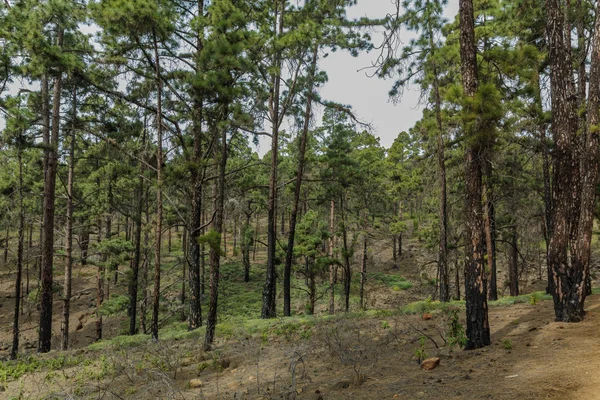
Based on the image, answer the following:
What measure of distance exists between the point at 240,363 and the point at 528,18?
1257 cm

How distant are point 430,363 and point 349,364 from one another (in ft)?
4.49

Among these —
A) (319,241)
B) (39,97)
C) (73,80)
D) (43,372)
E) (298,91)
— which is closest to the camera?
(43,372)

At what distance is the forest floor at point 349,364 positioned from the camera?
4367 millimetres

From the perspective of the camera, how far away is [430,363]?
17.3 ft

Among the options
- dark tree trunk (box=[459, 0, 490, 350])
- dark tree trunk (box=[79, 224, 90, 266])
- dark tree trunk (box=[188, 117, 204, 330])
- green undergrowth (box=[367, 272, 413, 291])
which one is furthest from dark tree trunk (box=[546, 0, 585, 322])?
green undergrowth (box=[367, 272, 413, 291])

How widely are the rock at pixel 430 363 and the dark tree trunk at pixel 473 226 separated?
89cm

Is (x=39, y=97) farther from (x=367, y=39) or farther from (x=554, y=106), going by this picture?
(x=554, y=106)

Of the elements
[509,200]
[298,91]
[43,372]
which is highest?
[298,91]

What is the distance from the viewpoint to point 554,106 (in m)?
7.01

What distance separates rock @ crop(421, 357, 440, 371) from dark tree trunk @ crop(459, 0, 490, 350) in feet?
2.90

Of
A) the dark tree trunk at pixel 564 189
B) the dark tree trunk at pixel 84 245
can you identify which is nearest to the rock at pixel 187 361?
the dark tree trunk at pixel 564 189

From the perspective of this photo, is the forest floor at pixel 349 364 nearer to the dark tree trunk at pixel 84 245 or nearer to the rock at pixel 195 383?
the rock at pixel 195 383

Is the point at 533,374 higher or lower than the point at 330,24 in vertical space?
lower

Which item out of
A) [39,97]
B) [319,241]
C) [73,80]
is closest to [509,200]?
[319,241]
